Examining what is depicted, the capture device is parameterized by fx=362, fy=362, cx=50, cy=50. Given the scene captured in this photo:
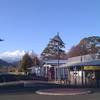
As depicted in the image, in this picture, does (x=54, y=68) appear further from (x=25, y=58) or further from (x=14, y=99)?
(x=14, y=99)

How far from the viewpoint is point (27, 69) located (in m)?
122

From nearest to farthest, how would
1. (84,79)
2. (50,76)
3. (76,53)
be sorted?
1. (84,79)
2. (50,76)
3. (76,53)

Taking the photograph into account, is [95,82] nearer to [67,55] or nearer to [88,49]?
[88,49]

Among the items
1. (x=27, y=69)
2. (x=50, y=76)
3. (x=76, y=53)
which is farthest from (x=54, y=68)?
(x=76, y=53)

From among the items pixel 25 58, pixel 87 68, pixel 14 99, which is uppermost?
pixel 25 58

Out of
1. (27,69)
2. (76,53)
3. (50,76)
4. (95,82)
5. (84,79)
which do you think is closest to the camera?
(95,82)

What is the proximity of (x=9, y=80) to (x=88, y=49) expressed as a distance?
222ft

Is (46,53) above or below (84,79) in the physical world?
above

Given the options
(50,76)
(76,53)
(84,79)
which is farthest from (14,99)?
(76,53)

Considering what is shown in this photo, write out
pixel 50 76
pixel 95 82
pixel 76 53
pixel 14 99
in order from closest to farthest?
pixel 14 99, pixel 95 82, pixel 50 76, pixel 76 53

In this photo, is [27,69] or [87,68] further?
[27,69]

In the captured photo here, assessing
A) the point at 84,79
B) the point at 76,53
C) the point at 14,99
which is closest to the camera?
the point at 14,99

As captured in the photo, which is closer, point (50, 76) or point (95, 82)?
point (95, 82)

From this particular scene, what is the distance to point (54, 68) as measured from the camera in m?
82.9
